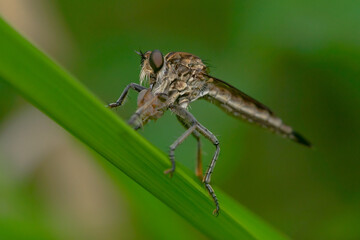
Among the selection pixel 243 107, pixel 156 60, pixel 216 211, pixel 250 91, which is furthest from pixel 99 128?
pixel 250 91

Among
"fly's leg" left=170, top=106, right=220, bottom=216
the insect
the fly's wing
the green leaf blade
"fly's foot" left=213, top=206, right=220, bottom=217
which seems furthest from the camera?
the fly's wing

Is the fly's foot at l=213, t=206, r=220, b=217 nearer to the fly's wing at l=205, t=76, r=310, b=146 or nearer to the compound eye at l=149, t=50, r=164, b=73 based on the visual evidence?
the compound eye at l=149, t=50, r=164, b=73

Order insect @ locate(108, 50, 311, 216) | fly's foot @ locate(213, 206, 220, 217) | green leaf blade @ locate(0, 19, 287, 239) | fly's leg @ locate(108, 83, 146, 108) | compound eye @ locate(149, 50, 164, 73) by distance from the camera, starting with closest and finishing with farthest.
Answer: green leaf blade @ locate(0, 19, 287, 239), fly's foot @ locate(213, 206, 220, 217), insect @ locate(108, 50, 311, 216), fly's leg @ locate(108, 83, 146, 108), compound eye @ locate(149, 50, 164, 73)

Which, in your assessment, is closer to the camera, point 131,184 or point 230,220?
point 230,220

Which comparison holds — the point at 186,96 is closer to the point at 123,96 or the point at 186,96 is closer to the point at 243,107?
the point at 123,96

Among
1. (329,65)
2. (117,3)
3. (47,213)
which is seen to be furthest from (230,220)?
(117,3)

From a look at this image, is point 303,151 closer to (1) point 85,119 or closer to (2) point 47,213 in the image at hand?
(2) point 47,213

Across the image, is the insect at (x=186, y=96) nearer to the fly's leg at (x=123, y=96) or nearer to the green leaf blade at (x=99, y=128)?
the fly's leg at (x=123, y=96)

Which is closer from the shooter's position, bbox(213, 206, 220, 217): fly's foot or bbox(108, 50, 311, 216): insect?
bbox(213, 206, 220, 217): fly's foot

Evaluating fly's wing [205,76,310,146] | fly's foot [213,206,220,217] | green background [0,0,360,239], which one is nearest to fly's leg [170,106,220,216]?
fly's foot [213,206,220,217]
